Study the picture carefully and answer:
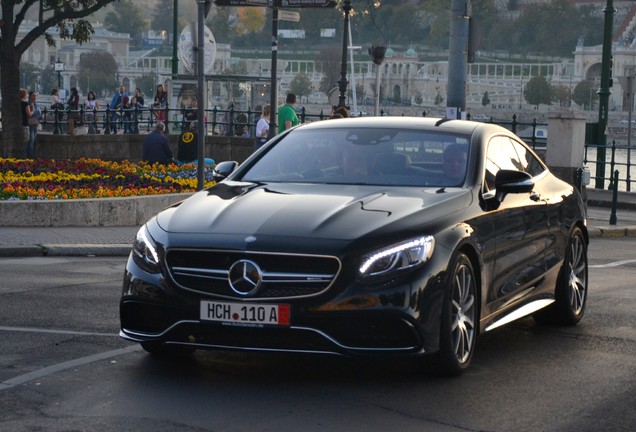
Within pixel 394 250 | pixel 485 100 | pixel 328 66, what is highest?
pixel 394 250

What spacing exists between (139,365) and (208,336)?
2.56 ft

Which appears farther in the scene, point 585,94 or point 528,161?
point 585,94

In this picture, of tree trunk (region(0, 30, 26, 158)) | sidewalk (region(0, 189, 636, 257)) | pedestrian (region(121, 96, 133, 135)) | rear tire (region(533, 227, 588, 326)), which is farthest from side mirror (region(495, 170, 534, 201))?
pedestrian (region(121, 96, 133, 135))

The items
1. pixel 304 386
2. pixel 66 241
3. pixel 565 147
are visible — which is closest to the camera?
pixel 304 386

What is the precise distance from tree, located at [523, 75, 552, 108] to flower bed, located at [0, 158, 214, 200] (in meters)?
163

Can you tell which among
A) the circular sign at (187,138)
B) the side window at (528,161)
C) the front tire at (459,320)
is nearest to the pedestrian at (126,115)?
the circular sign at (187,138)

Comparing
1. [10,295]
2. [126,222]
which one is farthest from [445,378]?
[126,222]

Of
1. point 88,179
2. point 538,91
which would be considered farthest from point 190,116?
point 538,91

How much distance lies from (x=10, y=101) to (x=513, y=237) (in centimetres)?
2180

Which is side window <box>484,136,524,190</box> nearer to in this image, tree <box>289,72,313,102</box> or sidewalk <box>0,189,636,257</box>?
sidewalk <box>0,189,636,257</box>

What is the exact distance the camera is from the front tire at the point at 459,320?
7.67 metres

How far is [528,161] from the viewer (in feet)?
32.8

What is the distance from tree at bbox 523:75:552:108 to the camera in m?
185

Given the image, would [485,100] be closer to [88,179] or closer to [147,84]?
[147,84]
